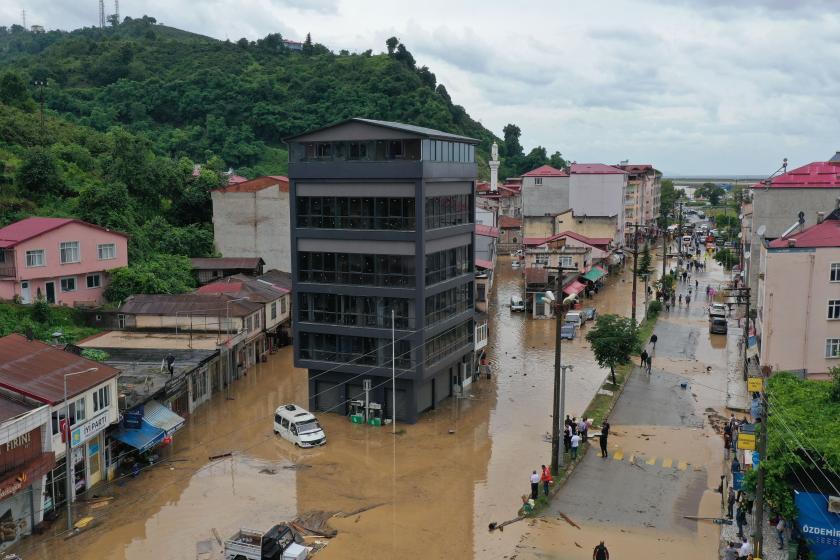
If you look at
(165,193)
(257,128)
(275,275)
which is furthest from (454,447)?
(257,128)

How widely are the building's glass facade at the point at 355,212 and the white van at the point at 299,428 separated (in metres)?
7.68

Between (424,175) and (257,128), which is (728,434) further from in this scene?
(257,128)

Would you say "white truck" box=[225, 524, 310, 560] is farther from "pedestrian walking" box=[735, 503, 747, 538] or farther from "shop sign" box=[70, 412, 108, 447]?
"pedestrian walking" box=[735, 503, 747, 538]

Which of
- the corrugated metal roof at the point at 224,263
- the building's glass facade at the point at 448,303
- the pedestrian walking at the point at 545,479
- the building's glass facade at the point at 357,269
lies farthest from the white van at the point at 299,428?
the corrugated metal roof at the point at 224,263

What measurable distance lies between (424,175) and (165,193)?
37266 millimetres

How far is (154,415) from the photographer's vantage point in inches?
1054

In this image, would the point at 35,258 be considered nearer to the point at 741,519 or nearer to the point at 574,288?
the point at 741,519

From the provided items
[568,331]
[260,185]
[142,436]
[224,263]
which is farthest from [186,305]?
[568,331]

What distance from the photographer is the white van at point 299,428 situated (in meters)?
28.1

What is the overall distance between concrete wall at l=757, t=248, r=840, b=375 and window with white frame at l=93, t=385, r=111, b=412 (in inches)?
1033

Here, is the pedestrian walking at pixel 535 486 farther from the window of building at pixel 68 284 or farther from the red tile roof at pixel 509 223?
the red tile roof at pixel 509 223

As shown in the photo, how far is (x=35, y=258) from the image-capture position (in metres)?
39.4

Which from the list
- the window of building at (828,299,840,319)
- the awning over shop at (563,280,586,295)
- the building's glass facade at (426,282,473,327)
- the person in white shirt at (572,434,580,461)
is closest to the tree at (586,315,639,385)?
the building's glass facade at (426,282,473,327)

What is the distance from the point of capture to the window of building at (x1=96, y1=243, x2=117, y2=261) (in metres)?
43.1
